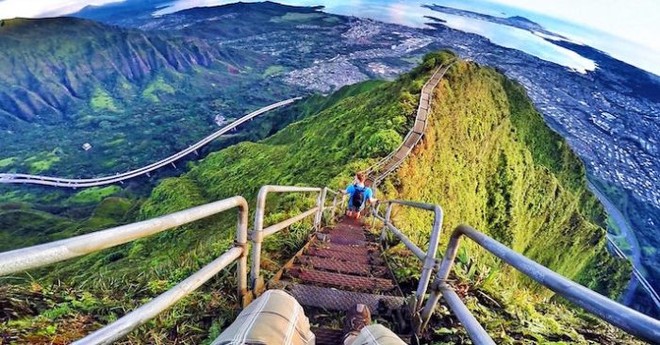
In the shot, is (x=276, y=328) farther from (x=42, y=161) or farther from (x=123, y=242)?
(x=42, y=161)

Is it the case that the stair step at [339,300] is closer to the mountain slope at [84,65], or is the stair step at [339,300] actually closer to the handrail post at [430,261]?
the handrail post at [430,261]

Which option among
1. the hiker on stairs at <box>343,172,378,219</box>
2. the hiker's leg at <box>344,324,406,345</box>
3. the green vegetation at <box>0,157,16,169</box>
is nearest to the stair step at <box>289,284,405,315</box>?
the hiker's leg at <box>344,324,406,345</box>

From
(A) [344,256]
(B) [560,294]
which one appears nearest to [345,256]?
(A) [344,256]

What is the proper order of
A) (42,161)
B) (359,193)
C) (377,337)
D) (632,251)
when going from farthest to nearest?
(42,161)
(632,251)
(359,193)
(377,337)

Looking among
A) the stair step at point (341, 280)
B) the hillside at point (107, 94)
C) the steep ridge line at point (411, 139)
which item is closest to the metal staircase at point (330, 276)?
the stair step at point (341, 280)

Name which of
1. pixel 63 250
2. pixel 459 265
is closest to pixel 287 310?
pixel 63 250

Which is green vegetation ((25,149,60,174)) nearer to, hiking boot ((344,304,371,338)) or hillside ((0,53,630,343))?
hillside ((0,53,630,343))

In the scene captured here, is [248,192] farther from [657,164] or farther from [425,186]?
[657,164]
